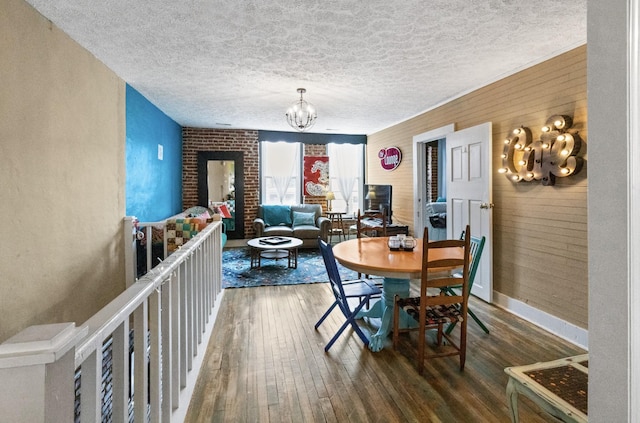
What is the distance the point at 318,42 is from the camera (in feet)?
8.67

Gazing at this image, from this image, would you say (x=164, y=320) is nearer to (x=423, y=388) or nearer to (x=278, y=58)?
(x=423, y=388)

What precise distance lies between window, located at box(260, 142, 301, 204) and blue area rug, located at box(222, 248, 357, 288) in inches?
76.5

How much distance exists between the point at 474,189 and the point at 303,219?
3573 millimetres

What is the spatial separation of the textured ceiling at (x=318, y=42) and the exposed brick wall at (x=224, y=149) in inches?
95.0

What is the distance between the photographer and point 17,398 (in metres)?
0.56

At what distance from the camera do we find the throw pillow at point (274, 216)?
6711 mm

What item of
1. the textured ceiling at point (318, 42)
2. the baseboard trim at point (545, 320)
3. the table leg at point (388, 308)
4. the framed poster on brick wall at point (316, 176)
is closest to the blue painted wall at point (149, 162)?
the textured ceiling at point (318, 42)

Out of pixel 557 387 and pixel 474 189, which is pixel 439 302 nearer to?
pixel 557 387

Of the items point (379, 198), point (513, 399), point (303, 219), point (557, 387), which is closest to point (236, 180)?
point (303, 219)

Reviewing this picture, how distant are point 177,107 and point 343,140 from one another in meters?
3.74

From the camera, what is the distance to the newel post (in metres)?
0.55

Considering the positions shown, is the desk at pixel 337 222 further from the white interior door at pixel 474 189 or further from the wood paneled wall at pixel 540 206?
the wood paneled wall at pixel 540 206

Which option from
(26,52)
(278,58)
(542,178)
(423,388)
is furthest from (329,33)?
(423,388)

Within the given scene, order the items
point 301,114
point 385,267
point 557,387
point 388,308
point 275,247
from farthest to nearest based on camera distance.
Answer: point 275,247, point 301,114, point 388,308, point 385,267, point 557,387
